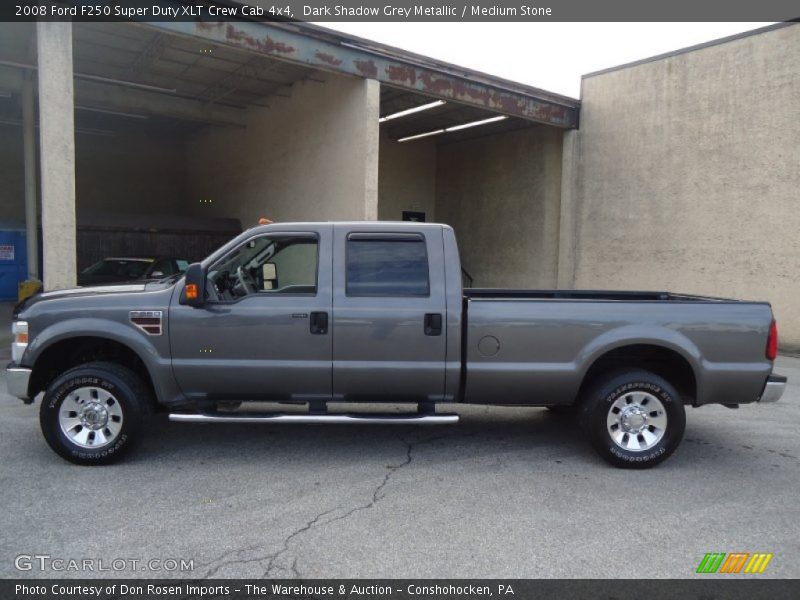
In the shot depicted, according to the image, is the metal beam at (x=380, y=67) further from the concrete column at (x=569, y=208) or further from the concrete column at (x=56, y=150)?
the concrete column at (x=56, y=150)

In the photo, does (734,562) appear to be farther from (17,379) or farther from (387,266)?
(17,379)

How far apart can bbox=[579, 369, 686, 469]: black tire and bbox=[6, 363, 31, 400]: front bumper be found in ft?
15.0

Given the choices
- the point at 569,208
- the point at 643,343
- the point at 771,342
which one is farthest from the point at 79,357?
the point at 569,208

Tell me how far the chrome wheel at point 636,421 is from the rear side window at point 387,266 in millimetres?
1894

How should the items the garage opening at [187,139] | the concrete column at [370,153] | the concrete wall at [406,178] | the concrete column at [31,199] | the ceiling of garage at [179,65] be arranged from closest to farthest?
the concrete column at [370,153]
the ceiling of garage at [179,65]
the garage opening at [187,139]
the concrete column at [31,199]
the concrete wall at [406,178]

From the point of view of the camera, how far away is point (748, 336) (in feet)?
16.4

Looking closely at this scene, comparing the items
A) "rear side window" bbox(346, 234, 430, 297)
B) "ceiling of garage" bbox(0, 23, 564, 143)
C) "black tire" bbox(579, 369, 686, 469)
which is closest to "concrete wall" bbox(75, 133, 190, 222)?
"ceiling of garage" bbox(0, 23, 564, 143)

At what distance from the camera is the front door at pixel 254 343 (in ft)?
16.3

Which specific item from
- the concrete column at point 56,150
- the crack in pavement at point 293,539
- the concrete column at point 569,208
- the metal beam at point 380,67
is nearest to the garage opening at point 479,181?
the concrete column at point 569,208

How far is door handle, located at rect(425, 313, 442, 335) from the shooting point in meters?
4.99

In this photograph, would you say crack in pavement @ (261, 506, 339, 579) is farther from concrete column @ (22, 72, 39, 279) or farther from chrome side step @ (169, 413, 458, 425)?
concrete column @ (22, 72, 39, 279)

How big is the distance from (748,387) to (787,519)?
47.5 inches

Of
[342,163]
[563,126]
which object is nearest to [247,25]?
[342,163]

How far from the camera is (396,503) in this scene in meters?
4.27
